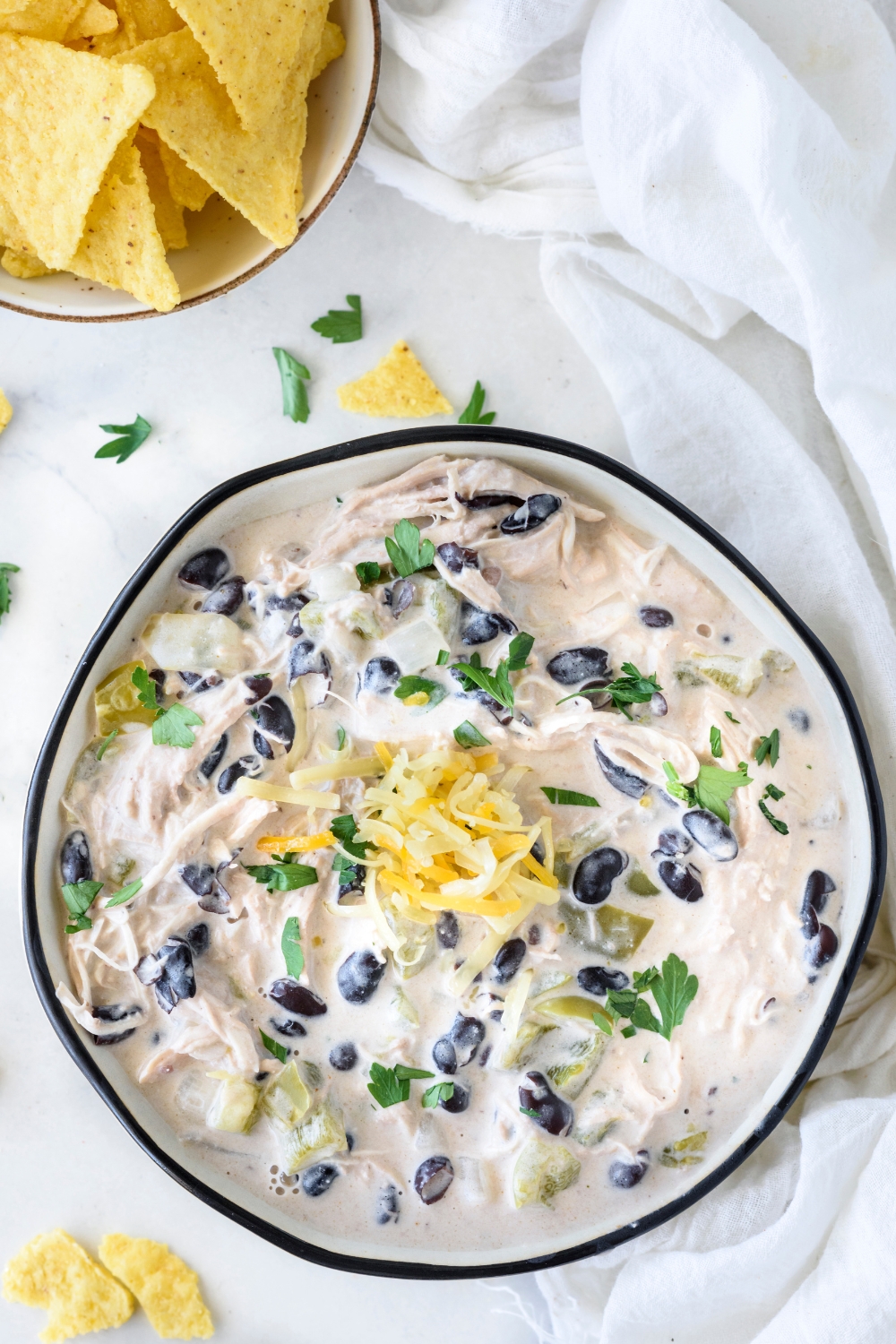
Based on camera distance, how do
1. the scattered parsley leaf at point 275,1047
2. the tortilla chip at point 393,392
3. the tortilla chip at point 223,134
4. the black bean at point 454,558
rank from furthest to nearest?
the tortilla chip at point 393,392 → the scattered parsley leaf at point 275,1047 → the black bean at point 454,558 → the tortilla chip at point 223,134

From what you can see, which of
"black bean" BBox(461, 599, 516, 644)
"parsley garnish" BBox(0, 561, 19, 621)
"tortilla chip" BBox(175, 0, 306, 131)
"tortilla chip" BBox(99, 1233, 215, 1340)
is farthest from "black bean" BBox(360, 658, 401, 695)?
"tortilla chip" BBox(99, 1233, 215, 1340)

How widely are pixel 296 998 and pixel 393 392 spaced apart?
1315mm

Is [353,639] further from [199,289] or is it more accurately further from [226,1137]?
[226,1137]

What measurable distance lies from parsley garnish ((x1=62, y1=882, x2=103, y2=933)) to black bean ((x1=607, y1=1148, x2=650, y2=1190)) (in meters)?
1.19

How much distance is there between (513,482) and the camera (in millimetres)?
2262

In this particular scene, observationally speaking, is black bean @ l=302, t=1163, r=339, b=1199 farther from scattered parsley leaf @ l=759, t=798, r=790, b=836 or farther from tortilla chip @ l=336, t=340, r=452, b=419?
tortilla chip @ l=336, t=340, r=452, b=419

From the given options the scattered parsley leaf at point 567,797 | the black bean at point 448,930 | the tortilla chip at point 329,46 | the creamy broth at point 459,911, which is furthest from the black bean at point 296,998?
the tortilla chip at point 329,46

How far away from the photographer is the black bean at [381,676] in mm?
2168

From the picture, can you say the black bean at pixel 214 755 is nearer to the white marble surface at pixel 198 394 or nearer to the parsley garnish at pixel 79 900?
the parsley garnish at pixel 79 900

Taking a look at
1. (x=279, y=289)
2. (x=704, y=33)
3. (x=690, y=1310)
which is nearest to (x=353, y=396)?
(x=279, y=289)

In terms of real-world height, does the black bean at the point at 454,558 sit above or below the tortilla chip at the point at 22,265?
below

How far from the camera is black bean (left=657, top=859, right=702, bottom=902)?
2.21 meters

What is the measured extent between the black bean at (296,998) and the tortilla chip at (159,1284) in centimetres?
81

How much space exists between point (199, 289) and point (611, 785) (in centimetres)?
130
